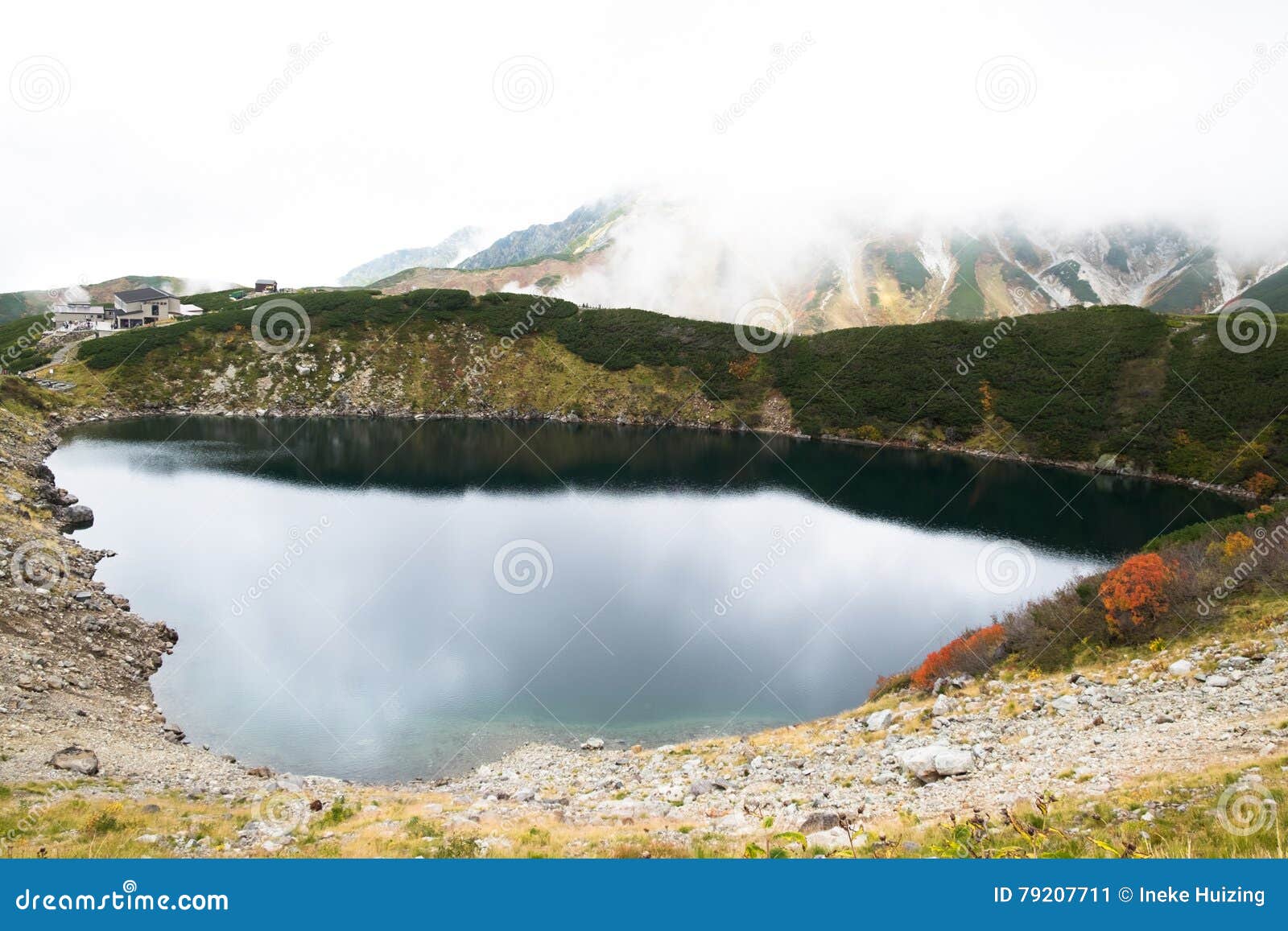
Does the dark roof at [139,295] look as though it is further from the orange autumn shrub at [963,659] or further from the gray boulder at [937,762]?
the gray boulder at [937,762]

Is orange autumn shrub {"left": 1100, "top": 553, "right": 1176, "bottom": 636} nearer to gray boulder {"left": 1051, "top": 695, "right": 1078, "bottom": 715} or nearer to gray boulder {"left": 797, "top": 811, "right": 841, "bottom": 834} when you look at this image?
gray boulder {"left": 1051, "top": 695, "right": 1078, "bottom": 715}

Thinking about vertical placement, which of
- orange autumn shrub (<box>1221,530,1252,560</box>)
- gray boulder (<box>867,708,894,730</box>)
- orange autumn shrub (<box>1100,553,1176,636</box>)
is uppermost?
orange autumn shrub (<box>1221,530,1252,560</box>)

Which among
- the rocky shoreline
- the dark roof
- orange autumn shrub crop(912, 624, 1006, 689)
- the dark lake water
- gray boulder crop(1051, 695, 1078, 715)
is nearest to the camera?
the rocky shoreline

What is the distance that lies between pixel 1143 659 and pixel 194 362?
109305 millimetres

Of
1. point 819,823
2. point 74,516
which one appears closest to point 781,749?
point 819,823

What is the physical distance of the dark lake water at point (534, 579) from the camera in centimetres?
2298

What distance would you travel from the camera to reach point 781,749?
18875 mm

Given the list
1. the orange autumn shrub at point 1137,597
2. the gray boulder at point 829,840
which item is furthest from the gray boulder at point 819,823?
the orange autumn shrub at point 1137,597

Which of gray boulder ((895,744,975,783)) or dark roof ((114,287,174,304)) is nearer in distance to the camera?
gray boulder ((895,744,975,783))

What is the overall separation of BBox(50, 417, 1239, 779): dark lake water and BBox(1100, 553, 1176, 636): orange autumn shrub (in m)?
8.80

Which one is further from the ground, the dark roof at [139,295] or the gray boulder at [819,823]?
the dark roof at [139,295]

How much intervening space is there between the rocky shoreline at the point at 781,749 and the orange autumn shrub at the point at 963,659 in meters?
1.17

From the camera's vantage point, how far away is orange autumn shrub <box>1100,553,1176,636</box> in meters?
20.1

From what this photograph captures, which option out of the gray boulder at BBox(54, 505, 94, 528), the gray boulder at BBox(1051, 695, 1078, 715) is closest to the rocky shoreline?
the gray boulder at BBox(1051, 695, 1078, 715)
